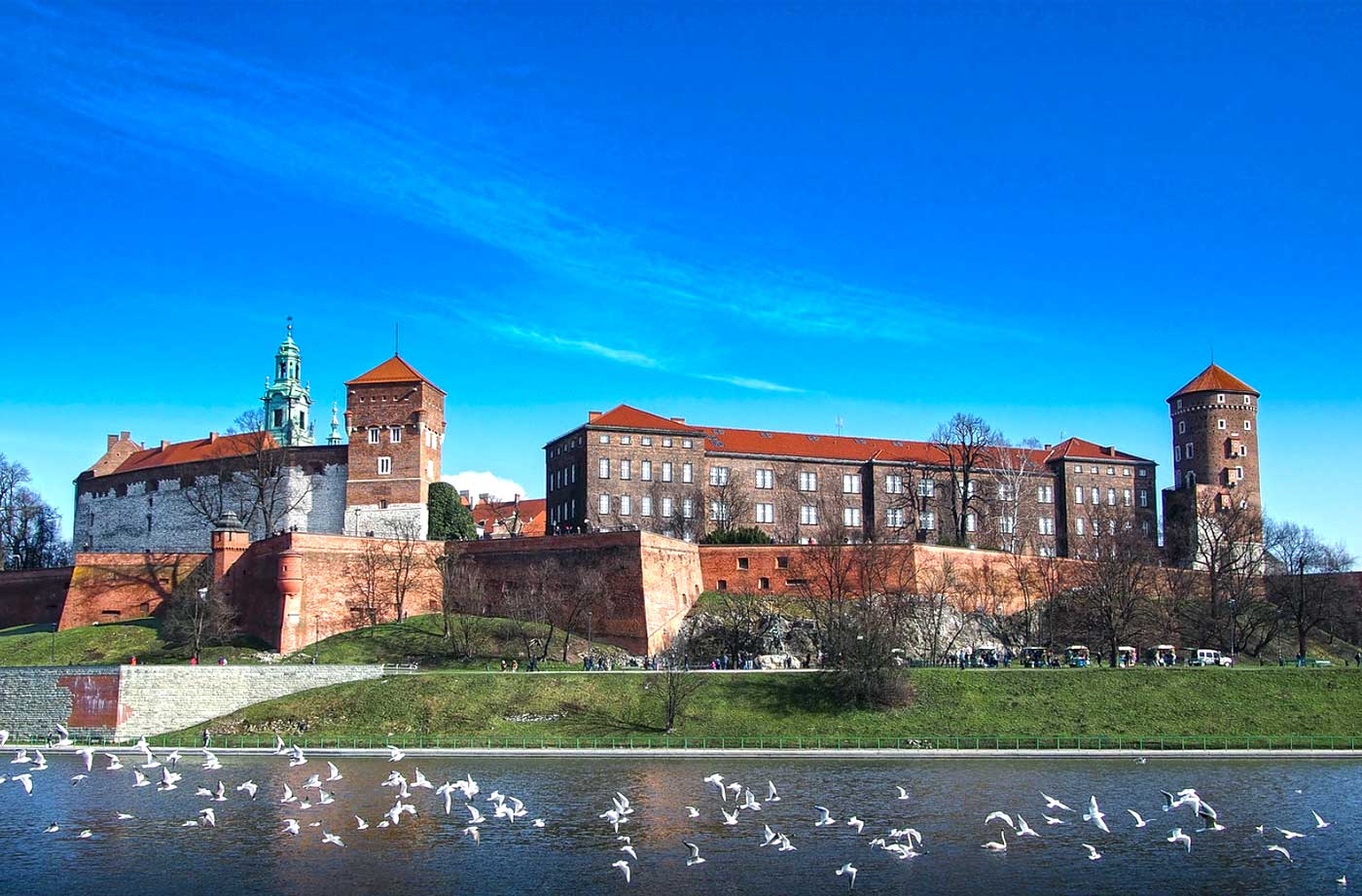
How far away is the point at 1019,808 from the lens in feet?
108

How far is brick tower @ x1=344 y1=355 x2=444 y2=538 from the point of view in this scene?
236ft

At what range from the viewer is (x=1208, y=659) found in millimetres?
57812

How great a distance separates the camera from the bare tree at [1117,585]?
197 ft

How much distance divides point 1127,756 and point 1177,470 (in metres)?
54.5

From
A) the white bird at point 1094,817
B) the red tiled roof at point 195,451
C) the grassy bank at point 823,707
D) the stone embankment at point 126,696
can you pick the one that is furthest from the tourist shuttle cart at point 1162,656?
the red tiled roof at point 195,451

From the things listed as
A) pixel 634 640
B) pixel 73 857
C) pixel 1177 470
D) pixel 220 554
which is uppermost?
pixel 1177 470

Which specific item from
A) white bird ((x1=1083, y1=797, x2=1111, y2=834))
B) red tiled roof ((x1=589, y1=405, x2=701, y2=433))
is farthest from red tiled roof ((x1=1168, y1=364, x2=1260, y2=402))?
white bird ((x1=1083, y1=797, x2=1111, y2=834))

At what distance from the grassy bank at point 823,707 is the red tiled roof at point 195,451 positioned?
30318 millimetres

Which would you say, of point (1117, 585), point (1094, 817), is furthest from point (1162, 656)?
point (1094, 817)

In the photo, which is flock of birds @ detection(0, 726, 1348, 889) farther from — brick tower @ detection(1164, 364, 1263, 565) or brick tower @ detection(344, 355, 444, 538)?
brick tower @ detection(1164, 364, 1263, 565)

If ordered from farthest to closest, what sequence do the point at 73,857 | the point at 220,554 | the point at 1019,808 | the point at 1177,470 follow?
the point at 1177,470, the point at 220,554, the point at 1019,808, the point at 73,857

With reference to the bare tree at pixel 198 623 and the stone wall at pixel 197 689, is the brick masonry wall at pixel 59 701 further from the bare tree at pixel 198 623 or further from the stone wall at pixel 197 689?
the bare tree at pixel 198 623

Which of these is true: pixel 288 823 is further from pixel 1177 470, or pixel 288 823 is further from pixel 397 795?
pixel 1177 470

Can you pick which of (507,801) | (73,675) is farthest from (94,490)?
(507,801)
